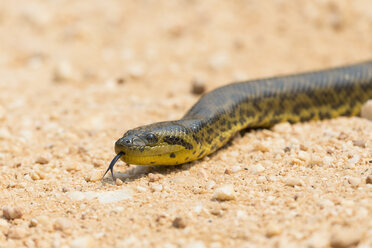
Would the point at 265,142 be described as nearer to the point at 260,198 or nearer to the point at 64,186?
the point at 260,198

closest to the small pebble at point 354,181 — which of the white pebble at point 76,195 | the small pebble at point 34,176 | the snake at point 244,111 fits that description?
the snake at point 244,111

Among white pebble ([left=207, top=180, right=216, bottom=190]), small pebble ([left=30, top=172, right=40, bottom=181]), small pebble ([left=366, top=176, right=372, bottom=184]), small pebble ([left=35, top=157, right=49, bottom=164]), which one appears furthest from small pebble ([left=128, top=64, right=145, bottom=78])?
small pebble ([left=366, top=176, right=372, bottom=184])

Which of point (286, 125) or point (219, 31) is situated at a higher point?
point (219, 31)

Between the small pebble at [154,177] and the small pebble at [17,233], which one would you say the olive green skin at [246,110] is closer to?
the small pebble at [154,177]

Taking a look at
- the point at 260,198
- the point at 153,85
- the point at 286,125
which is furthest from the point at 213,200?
the point at 153,85

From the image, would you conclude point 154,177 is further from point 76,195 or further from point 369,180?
point 369,180

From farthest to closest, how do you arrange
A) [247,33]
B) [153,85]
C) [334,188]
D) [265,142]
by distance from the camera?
[247,33]
[153,85]
[265,142]
[334,188]
